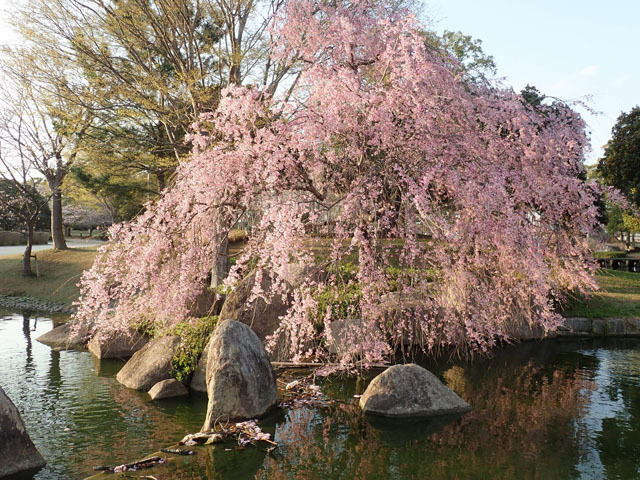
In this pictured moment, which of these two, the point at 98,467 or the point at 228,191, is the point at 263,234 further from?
the point at 98,467

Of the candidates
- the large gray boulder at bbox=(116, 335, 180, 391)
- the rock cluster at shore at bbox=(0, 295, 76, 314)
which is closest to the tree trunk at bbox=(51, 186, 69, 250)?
the rock cluster at shore at bbox=(0, 295, 76, 314)

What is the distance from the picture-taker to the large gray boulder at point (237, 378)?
8.29 m

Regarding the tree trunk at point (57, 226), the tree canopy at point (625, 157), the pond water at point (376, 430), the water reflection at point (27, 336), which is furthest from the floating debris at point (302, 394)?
the tree trunk at point (57, 226)

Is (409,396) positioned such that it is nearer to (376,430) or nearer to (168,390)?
(376,430)

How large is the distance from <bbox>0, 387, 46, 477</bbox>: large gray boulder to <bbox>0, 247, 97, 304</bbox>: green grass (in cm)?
1587

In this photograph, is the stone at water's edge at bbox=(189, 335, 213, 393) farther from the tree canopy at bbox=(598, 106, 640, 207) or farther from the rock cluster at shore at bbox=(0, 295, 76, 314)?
the tree canopy at bbox=(598, 106, 640, 207)

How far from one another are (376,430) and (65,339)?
10440 millimetres

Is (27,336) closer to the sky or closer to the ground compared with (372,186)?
closer to the ground

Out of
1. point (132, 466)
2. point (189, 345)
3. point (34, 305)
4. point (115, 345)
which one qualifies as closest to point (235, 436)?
point (132, 466)

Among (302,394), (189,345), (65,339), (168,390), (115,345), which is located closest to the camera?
(302,394)

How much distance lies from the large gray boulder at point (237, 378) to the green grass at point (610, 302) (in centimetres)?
1135

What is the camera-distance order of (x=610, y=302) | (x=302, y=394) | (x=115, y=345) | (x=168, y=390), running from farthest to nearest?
(x=610, y=302) → (x=115, y=345) → (x=168, y=390) → (x=302, y=394)

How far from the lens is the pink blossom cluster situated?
789 centimetres

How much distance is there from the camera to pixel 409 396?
874cm
